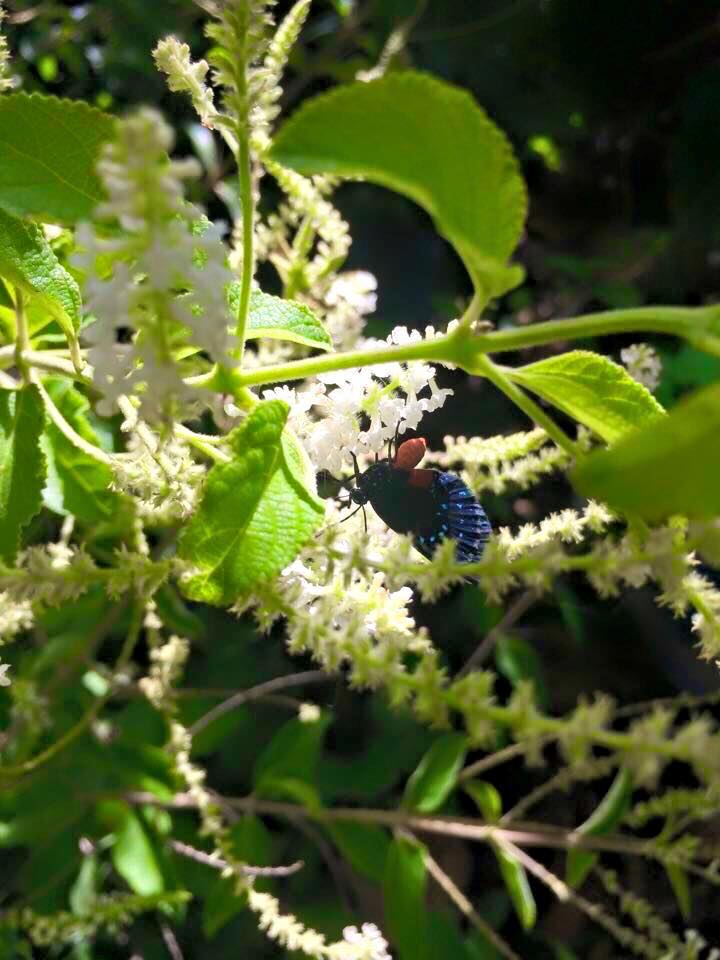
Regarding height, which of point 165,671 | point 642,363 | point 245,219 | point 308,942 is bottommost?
point 308,942

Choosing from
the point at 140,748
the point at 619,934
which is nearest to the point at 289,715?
the point at 140,748

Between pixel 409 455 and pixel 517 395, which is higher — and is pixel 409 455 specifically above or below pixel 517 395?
below

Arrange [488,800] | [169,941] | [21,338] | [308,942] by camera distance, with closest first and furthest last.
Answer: [21,338]
[308,942]
[488,800]
[169,941]

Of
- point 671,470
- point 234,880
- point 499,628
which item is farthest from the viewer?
point 499,628

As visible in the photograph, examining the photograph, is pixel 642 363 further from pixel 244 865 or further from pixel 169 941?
pixel 169 941

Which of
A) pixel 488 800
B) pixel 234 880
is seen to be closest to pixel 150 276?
pixel 234 880

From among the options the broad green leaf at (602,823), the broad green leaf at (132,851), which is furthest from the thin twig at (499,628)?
the broad green leaf at (132,851)

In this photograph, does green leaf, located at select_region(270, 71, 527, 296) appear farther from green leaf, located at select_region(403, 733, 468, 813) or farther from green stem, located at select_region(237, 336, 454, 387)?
green leaf, located at select_region(403, 733, 468, 813)
